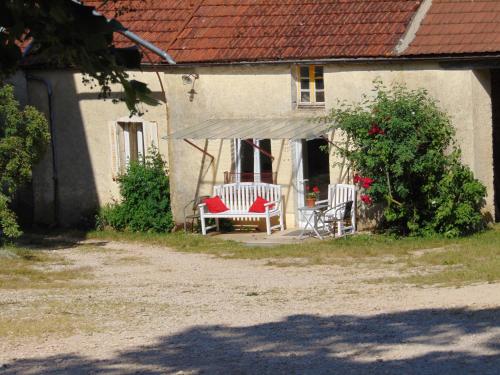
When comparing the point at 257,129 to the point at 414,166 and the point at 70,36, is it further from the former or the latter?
the point at 70,36

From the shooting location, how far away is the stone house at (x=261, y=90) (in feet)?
61.6

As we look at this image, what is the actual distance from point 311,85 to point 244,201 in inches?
97.1

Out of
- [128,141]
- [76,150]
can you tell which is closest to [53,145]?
[76,150]

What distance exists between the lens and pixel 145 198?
832 inches

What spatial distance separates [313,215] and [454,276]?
473cm

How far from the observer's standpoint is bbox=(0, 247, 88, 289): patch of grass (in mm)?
15852

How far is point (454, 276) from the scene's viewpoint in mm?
14820

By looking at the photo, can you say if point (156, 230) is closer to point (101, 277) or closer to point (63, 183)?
point (63, 183)

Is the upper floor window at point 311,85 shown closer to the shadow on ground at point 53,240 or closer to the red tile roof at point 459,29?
the red tile roof at point 459,29

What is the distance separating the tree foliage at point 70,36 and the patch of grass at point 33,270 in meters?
10.7

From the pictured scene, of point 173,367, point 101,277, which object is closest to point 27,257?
point 101,277

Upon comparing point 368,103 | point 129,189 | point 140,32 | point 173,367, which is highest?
point 140,32

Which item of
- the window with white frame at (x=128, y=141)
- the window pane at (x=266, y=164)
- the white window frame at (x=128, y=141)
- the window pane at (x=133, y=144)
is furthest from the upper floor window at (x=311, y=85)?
the window pane at (x=133, y=144)

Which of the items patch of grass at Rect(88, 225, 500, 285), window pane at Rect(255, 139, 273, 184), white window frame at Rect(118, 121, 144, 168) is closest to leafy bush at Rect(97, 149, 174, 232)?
white window frame at Rect(118, 121, 144, 168)
